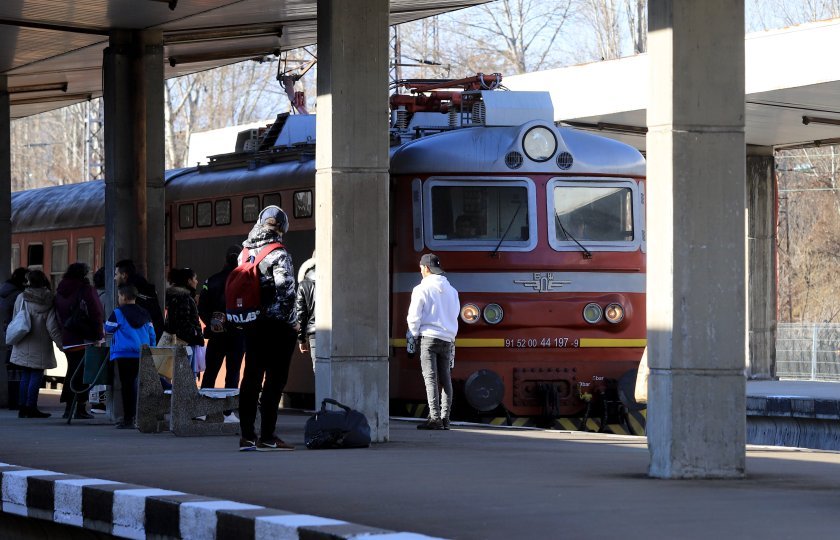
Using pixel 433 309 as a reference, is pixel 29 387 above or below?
below

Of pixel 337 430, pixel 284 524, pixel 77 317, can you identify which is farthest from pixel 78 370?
pixel 284 524

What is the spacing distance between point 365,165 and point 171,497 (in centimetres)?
532

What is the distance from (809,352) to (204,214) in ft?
55.4

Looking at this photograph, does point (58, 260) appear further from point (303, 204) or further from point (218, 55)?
point (303, 204)

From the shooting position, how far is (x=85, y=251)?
23.4 metres

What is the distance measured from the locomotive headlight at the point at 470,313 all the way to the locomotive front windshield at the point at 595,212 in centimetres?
133

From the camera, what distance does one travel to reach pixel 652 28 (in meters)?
10.3

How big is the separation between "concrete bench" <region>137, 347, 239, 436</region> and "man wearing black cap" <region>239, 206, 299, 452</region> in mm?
2258

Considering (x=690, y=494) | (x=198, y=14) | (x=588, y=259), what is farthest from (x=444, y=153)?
(x=690, y=494)

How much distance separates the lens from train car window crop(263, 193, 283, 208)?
18.5 meters

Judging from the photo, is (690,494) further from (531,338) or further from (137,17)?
(137,17)

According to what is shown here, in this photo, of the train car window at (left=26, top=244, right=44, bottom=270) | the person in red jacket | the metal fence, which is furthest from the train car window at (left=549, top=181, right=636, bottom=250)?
the metal fence

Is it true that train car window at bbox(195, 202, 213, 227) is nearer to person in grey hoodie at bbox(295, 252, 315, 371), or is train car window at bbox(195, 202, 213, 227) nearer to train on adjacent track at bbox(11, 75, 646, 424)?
train on adjacent track at bbox(11, 75, 646, 424)

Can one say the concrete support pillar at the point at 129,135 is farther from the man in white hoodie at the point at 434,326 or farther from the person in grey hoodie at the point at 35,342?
the man in white hoodie at the point at 434,326
